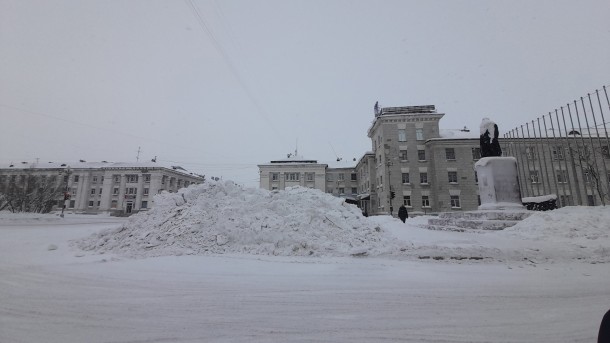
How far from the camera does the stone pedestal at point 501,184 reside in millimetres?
12336

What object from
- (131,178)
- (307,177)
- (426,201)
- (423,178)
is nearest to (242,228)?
(426,201)

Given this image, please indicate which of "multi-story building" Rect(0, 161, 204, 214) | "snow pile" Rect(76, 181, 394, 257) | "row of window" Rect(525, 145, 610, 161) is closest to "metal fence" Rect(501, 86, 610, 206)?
"row of window" Rect(525, 145, 610, 161)

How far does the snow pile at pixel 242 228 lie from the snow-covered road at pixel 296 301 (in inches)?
34.8

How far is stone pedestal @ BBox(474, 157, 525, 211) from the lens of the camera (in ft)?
40.5

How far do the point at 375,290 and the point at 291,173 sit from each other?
48662mm

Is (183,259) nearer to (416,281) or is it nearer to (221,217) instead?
(221,217)

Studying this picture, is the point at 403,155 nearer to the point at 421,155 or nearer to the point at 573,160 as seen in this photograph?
the point at 421,155

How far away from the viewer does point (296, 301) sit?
3492 millimetres

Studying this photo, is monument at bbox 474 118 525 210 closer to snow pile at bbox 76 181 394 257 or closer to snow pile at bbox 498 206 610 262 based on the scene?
snow pile at bbox 498 206 610 262

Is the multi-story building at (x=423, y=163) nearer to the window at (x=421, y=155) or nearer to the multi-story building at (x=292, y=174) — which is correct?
the window at (x=421, y=155)

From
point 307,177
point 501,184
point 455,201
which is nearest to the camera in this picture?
point 501,184

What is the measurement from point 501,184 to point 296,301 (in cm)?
1298

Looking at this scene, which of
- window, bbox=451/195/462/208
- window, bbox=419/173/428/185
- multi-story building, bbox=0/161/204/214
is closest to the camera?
window, bbox=451/195/462/208

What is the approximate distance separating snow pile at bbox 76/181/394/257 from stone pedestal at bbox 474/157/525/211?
7.49 m
